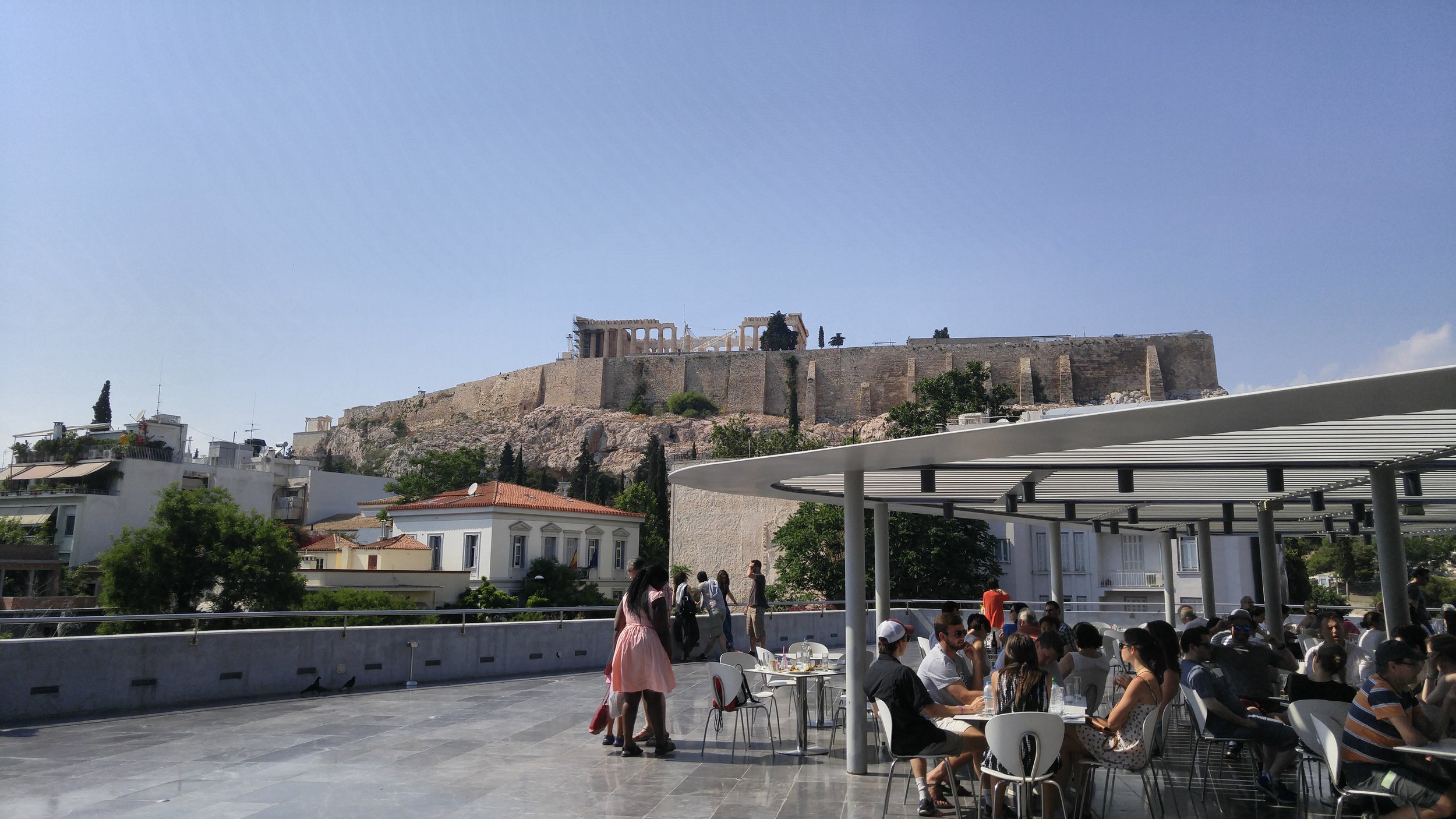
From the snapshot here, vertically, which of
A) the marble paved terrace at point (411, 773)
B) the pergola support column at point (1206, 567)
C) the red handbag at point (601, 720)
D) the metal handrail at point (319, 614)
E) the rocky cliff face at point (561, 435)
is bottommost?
the marble paved terrace at point (411, 773)

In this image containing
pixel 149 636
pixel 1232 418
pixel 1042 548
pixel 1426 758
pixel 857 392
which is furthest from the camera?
pixel 857 392

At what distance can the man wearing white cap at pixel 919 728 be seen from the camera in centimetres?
500

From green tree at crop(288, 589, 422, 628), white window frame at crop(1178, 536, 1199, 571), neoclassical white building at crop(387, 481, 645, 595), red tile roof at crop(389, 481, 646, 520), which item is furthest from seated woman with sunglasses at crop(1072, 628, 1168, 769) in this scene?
red tile roof at crop(389, 481, 646, 520)

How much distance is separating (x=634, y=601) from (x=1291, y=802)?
4.24m

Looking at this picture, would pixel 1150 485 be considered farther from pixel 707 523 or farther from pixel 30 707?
pixel 707 523

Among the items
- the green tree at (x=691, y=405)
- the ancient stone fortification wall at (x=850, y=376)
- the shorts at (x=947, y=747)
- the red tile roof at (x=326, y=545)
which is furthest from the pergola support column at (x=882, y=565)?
the green tree at (x=691, y=405)

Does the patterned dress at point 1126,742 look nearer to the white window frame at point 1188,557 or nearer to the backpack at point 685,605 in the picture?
the backpack at point 685,605

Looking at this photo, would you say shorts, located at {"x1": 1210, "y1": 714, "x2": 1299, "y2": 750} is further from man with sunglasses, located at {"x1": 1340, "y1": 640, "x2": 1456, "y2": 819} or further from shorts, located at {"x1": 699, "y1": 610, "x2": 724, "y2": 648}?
shorts, located at {"x1": 699, "y1": 610, "x2": 724, "y2": 648}

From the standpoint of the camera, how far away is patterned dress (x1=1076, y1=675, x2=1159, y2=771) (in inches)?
189

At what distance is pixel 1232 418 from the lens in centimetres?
392

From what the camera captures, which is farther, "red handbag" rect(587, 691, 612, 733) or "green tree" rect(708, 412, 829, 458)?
"green tree" rect(708, 412, 829, 458)

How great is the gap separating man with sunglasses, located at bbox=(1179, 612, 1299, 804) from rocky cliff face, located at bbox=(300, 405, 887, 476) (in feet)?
203

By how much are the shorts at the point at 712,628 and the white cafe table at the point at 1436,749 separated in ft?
29.5

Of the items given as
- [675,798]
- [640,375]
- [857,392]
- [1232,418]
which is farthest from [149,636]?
[640,375]
